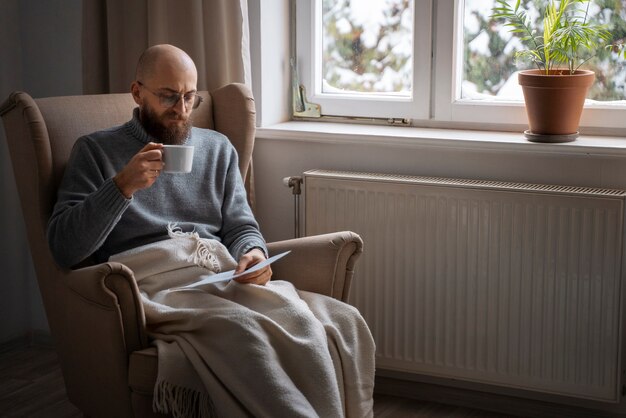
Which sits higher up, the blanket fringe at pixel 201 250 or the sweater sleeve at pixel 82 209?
the sweater sleeve at pixel 82 209

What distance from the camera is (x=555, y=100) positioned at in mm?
2613

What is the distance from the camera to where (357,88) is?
3119mm

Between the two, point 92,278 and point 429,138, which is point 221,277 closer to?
point 92,278

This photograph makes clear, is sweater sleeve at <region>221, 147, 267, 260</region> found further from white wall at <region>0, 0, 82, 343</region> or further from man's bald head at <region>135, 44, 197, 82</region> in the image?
white wall at <region>0, 0, 82, 343</region>

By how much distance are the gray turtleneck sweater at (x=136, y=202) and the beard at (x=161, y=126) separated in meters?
0.02

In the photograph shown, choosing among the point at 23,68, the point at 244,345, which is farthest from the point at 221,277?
the point at 23,68

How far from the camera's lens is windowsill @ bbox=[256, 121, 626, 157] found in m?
2.59

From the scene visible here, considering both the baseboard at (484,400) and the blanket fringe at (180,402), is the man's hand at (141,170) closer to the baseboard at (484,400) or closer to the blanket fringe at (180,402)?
the blanket fringe at (180,402)

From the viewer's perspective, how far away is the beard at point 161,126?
2.31 metres

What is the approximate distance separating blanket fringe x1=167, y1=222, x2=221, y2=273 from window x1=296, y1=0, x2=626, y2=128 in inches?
39.2

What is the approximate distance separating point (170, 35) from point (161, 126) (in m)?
0.66

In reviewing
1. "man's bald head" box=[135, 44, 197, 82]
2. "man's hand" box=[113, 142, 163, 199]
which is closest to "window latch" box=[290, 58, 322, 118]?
"man's bald head" box=[135, 44, 197, 82]

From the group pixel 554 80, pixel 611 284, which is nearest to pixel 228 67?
pixel 554 80

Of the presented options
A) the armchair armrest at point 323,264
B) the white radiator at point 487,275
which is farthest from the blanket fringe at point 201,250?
the white radiator at point 487,275
